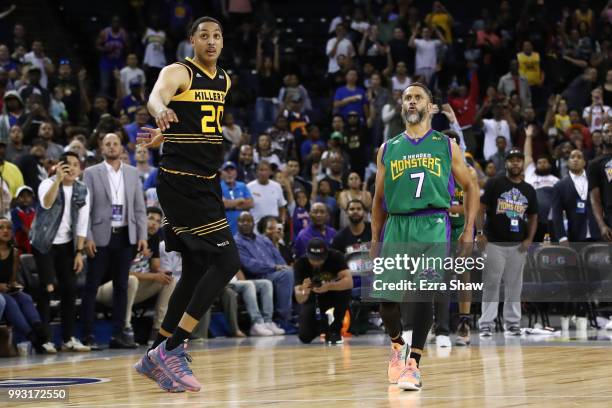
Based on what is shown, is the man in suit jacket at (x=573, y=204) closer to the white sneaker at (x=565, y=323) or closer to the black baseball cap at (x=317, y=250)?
the white sneaker at (x=565, y=323)

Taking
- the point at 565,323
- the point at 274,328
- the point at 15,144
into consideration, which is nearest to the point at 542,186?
the point at 565,323

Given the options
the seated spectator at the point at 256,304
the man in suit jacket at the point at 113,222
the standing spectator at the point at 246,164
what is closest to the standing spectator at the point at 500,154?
the standing spectator at the point at 246,164

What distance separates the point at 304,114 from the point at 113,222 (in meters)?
8.15

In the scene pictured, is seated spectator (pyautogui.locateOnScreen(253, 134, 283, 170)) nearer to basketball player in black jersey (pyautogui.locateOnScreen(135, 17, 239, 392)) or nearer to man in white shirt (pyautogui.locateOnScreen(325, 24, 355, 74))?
man in white shirt (pyautogui.locateOnScreen(325, 24, 355, 74))

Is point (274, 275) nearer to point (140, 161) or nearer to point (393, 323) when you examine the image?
point (140, 161)

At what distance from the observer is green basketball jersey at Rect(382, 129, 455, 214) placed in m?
7.54

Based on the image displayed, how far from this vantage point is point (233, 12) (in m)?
23.1

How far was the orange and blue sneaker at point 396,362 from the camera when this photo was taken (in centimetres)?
752

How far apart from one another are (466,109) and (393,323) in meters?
12.4

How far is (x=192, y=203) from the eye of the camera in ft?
23.7

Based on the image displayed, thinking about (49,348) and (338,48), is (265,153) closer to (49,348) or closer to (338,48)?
(338,48)

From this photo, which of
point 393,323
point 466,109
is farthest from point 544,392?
point 466,109

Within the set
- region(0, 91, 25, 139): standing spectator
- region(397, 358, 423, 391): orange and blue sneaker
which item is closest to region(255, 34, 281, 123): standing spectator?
region(0, 91, 25, 139): standing spectator

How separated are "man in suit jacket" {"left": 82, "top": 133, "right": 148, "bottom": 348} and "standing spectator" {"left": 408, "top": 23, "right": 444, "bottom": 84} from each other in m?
9.73
